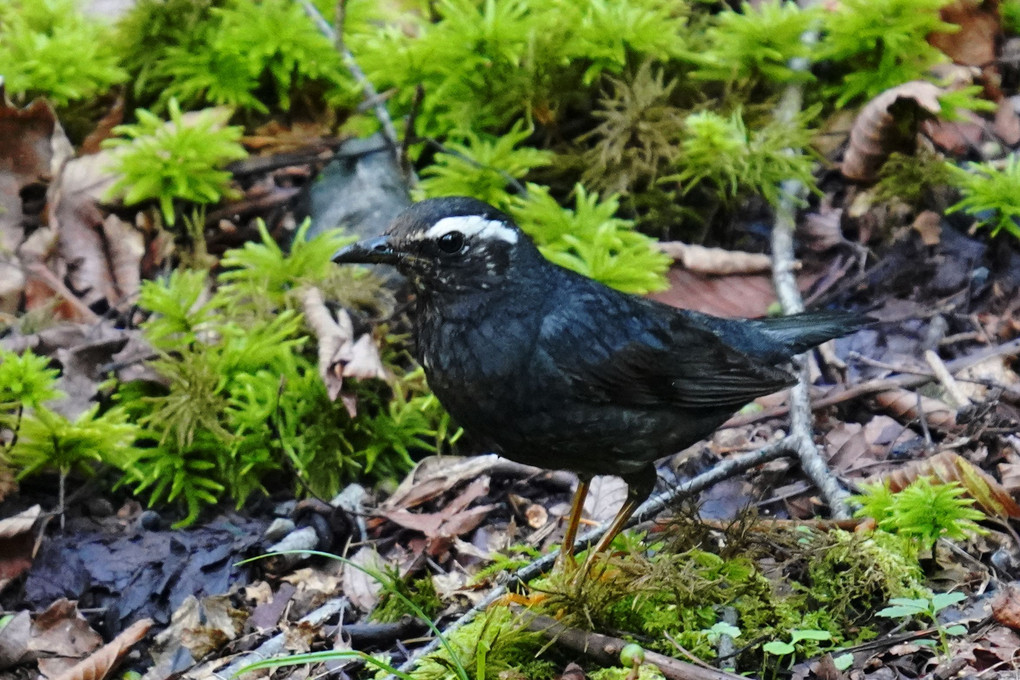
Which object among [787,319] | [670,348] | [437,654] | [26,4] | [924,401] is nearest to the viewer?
[437,654]

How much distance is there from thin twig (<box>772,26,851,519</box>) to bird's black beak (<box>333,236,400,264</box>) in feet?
6.12

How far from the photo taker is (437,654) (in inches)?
146

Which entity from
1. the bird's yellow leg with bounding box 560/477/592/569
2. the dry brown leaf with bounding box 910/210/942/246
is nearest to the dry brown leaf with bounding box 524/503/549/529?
the bird's yellow leg with bounding box 560/477/592/569

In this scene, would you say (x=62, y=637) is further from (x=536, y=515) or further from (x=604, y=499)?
(x=604, y=499)

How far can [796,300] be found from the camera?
5875 millimetres

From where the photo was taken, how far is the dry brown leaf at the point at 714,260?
6.14 metres

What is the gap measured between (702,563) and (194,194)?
3.96 m

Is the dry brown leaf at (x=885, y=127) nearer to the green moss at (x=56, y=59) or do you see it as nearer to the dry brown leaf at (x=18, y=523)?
the green moss at (x=56, y=59)

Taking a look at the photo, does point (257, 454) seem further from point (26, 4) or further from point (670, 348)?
point (26, 4)

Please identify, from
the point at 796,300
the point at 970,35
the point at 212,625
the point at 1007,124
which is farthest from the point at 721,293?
the point at 212,625

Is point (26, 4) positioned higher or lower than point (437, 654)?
higher

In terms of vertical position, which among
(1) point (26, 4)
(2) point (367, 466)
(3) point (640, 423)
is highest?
(1) point (26, 4)

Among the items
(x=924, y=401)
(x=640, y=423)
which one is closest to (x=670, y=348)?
(x=640, y=423)

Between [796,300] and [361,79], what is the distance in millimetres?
3052
